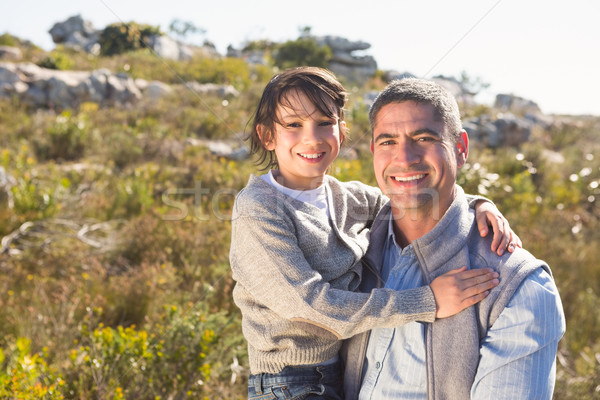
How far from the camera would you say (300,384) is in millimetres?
1961

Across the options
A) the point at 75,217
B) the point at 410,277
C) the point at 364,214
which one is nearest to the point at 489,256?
the point at 410,277

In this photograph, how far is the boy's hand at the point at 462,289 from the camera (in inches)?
60.6

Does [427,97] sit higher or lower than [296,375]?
higher

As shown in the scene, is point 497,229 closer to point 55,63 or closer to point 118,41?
point 55,63

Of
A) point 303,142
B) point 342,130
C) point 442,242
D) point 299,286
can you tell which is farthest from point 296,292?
point 342,130

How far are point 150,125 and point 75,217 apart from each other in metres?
4.69

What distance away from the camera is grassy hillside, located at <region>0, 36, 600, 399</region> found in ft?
9.41

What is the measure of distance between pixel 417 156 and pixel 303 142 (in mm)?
692

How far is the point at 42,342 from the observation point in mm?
3217

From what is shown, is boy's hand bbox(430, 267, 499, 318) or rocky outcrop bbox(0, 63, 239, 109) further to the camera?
rocky outcrop bbox(0, 63, 239, 109)

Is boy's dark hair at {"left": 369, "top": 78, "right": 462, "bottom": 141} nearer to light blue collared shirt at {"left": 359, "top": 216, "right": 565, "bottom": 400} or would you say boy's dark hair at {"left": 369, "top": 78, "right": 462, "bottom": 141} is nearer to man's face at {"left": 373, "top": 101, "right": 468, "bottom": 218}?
man's face at {"left": 373, "top": 101, "right": 468, "bottom": 218}

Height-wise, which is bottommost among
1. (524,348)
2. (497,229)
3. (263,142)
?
(524,348)

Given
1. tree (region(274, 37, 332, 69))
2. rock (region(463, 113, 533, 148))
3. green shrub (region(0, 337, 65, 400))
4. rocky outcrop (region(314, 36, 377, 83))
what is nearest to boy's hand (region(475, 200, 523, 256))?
green shrub (region(0, 337, 65, 400))

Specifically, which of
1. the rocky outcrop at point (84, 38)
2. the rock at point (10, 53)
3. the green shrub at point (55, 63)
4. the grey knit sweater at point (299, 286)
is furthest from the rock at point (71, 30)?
the grey knit sweater at point (299, 286)
